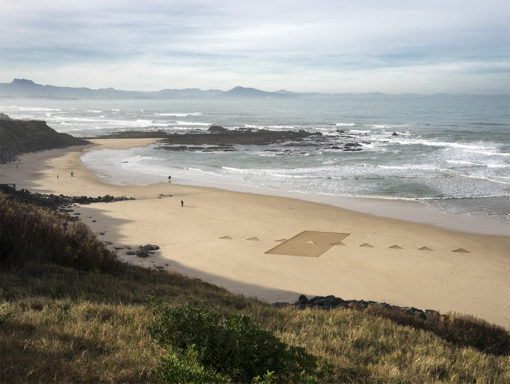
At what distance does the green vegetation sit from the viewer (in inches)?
177

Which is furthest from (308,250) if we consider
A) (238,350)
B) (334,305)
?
(238,350)

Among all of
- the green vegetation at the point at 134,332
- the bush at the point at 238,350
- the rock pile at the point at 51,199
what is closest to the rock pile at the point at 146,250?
the green vegetation at the point at 134,332

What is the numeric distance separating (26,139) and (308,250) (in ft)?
157

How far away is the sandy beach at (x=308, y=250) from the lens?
13.2 metres

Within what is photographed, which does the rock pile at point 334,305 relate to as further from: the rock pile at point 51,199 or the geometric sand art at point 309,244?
the rock pile at point 51,199

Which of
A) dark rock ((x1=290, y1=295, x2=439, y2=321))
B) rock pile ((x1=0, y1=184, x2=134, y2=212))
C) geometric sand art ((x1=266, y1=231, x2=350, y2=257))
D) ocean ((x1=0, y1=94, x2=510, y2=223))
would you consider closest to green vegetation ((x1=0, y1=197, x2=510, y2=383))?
dark rock ((x1=290, y1=295, x2=439, y2=321))

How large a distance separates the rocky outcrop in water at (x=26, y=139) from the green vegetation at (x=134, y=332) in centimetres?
3934

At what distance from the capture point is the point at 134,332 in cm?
592

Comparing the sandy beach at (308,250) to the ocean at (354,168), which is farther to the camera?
the ocean at (354,168)

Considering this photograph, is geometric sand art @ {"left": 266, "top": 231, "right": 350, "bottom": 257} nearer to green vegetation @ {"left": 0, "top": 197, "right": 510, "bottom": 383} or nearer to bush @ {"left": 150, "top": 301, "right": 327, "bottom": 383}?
green vegetation @ {"left": 0, "top": 197, "right": 510, "bottom": 383}

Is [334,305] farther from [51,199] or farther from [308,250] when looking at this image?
[51,199]

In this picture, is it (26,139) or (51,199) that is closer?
(51,199)

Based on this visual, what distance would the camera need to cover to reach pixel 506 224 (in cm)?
2120

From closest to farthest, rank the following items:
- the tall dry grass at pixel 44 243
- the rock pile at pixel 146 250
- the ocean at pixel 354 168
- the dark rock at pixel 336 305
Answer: the tall dry grass at pixel 44 243 → the dark rock at pixel 336 305 → the rock pile at pixel 146 250 → the ocean at pixel 354 168
